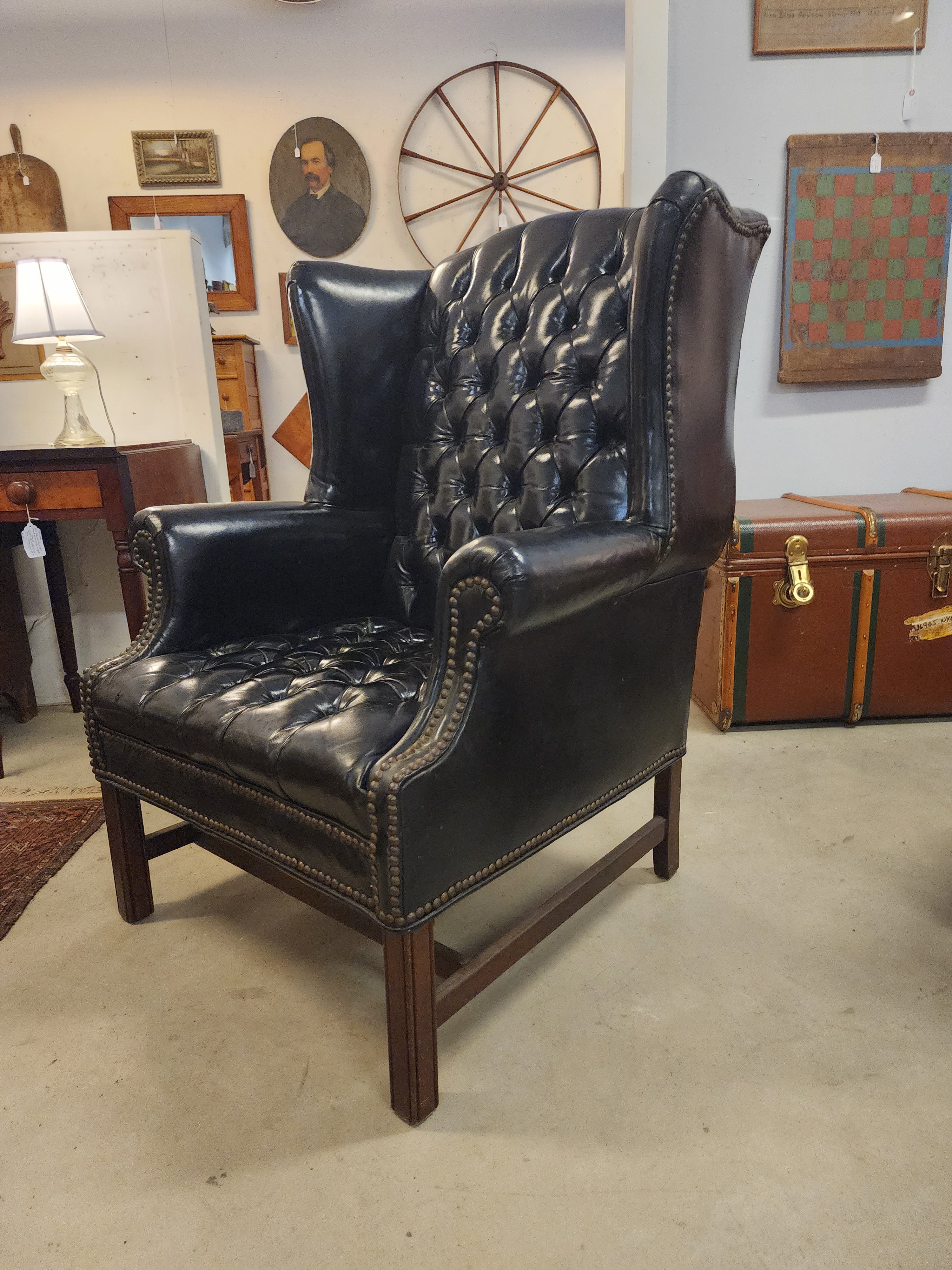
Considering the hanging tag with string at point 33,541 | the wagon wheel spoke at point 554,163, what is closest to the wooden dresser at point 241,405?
the wagon wheel spoke at point 554,163

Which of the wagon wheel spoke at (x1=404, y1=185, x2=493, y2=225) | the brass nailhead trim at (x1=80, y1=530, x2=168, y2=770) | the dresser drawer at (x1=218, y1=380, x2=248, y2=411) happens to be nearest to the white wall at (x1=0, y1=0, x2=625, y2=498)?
the wagon wheel spoke at (x1=404, y1=185, x2=493, y2=225)

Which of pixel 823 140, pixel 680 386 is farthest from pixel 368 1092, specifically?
pixel 823 140

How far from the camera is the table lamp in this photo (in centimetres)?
213

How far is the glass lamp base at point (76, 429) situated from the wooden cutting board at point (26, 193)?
2.61 m

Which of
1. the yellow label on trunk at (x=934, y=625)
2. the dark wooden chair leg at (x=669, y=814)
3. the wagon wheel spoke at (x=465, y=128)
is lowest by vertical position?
the dark wooden chair leg at (x=669, y=814)

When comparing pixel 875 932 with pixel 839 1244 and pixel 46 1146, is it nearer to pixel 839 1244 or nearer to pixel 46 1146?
pixel 839 1244

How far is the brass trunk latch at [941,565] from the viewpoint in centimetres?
212

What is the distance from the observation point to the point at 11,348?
237 cm

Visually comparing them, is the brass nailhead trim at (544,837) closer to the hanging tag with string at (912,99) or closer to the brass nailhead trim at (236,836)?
the brass nailhead trim at (236,836)

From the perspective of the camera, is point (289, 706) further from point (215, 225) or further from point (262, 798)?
point (215, 225)

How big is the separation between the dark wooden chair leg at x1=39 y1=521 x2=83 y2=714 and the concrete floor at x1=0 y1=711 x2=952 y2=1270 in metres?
1.02

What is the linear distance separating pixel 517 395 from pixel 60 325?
1.36 m

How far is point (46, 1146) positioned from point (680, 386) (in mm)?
1300

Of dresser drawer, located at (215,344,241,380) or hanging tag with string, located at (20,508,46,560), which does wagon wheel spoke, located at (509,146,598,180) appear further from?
hanging tag with string, located at (20,508,46,560)
